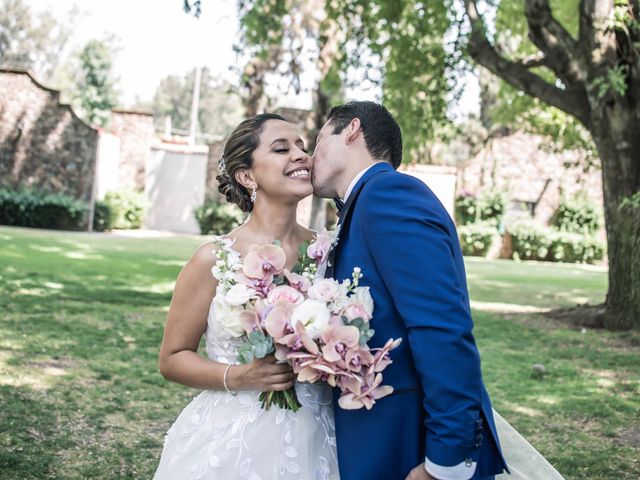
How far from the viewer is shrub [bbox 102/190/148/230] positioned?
30.6 metres

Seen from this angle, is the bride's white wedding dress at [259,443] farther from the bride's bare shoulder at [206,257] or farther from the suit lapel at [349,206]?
the suit lapel at [349,206]

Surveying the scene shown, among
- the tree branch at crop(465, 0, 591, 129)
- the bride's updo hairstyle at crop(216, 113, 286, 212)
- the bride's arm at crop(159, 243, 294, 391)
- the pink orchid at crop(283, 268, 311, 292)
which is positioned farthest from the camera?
the tree branch at crop(465, 0, 591, 129)

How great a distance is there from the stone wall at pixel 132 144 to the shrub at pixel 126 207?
1.04 meters

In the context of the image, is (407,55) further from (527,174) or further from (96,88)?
(96,88)

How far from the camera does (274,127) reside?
306cm

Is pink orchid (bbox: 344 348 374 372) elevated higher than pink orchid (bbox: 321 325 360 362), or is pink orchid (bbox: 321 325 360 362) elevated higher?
pink orchid (bbox: 321 325 360 362)

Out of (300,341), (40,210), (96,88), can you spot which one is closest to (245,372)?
(300,341)

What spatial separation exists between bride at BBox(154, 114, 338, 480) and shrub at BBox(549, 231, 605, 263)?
27639 mm

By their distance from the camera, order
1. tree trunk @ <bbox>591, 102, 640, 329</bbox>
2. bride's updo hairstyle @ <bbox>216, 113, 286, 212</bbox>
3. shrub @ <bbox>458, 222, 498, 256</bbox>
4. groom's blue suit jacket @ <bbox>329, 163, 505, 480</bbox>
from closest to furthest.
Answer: groom's blue suit jacket @ <bbox>329, 163, 505, 480</bbox> < bride's updo hairstyle @ <bbox>216, 113, 286, 212</bbox> < tree trunk @ <bbox>591, 102, 640, 329</bbox> < shrub @ <bbox>458, 222, 498, 256</bbox>

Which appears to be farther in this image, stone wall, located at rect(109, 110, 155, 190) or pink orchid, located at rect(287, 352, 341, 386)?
stone wall, located at rect(109, 110, 155, 190)

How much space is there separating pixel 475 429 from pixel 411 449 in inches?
9.0

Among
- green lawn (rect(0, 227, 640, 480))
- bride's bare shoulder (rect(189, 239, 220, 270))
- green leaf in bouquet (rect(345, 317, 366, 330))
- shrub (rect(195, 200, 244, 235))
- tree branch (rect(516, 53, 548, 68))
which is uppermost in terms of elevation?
tree branch (rect(516, 53, 548, 68))

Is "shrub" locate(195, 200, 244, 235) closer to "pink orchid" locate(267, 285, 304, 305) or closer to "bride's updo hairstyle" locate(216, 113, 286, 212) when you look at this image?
"bride's updo hairstyle" locate(216, 113, 286, 212)

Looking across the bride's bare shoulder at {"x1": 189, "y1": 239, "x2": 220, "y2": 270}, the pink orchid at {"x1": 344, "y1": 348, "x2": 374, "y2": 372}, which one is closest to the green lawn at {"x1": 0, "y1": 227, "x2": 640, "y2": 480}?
the bride's bare shoulder at {"x1": 189, "y1": 239, "x2": 220, "y2": 270}
